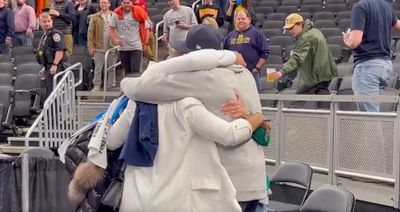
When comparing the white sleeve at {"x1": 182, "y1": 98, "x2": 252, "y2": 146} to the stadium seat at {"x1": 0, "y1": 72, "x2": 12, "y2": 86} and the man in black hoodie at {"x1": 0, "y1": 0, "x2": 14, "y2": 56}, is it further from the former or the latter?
the man in black hoodie at {"x1": 0, "y1": 0, "x2": 14, "y2": 56}

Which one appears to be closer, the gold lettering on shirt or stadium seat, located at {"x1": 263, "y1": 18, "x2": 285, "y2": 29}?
the gold lettering on shirt

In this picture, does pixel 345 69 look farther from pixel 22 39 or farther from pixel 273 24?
pixel 22 39

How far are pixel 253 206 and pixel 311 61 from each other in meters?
4.34

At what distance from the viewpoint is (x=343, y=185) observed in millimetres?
6102

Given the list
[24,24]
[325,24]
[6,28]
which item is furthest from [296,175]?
[24,24]

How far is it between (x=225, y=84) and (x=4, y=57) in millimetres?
10485

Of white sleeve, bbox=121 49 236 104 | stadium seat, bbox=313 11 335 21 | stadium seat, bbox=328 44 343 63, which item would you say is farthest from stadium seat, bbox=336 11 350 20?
white sleeve, bbox=121 49 236 104

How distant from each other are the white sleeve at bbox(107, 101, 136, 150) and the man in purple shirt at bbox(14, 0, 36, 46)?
1056 cm

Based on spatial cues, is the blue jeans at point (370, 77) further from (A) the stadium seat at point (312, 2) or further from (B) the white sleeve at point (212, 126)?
(A) the stadium seat at point (312, 2)

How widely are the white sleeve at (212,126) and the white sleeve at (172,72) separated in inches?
3.5

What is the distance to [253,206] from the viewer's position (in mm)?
3648

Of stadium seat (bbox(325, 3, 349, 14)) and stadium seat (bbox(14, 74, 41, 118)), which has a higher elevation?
stadium seat (bbox(325, 3, 349, 14))

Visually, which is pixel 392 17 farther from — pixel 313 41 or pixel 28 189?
pixel 28 189

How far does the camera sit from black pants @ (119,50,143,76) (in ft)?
36.4
